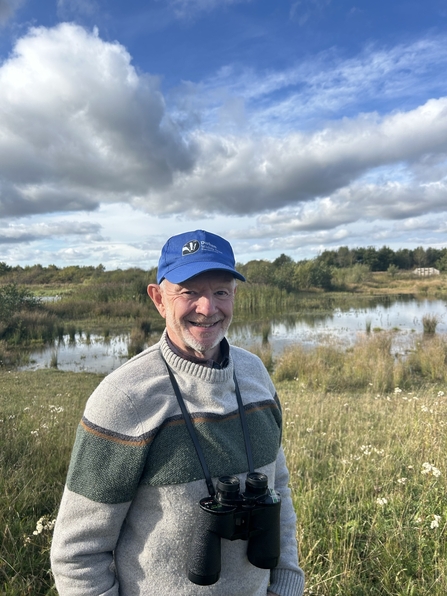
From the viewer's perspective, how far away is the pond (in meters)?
12.5

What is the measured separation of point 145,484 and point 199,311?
578 mm

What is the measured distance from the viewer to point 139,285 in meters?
25.6

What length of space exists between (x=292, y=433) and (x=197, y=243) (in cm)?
366

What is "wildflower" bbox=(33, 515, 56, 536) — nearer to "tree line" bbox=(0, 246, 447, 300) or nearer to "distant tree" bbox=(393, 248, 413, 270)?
"tree line" bbox=(0, 246, 447, 300)

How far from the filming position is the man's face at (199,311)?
1.46 m

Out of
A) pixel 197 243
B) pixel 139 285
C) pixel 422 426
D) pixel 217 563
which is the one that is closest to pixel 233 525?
pixel 217 563

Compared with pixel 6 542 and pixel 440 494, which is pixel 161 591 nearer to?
pixel 6 542

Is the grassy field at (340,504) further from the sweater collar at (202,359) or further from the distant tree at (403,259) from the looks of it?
the distant tree at (403,259)

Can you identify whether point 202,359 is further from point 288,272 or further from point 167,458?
point 288,272

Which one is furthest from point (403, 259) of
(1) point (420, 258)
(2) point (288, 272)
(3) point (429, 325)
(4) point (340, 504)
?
(4) point (340, 504)

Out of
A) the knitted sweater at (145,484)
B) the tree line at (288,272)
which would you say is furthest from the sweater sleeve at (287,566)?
the tree line at (288,272)

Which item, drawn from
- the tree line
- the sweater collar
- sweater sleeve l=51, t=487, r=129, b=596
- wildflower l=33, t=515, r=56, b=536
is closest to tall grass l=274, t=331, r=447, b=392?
wildflower l=33, t=515, r=56, b=536

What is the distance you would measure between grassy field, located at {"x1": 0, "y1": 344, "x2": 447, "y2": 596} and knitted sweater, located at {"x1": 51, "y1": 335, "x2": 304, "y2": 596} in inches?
48.6

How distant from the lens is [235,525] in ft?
4.12
